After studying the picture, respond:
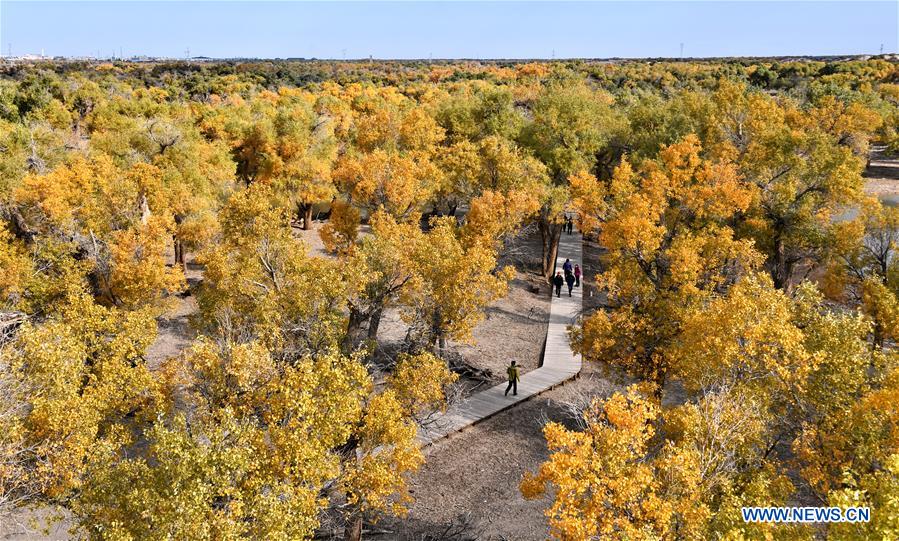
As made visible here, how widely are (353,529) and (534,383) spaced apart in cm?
1045

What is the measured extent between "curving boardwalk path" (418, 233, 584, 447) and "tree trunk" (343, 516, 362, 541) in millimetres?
4093

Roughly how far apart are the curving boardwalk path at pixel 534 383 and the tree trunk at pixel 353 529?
4093 millimetres

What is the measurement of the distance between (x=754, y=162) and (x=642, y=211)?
12.2 meters

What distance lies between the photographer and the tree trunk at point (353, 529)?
539 inches

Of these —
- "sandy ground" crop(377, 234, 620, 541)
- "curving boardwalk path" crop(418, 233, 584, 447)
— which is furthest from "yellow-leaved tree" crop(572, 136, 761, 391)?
"curving boardwalk path" crop(418, 233, 584, 447)

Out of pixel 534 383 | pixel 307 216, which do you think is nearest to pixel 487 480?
pixel 534 383

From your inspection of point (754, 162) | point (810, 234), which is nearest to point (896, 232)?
point (810, 234)

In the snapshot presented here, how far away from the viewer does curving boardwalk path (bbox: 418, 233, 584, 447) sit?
63.8 feet

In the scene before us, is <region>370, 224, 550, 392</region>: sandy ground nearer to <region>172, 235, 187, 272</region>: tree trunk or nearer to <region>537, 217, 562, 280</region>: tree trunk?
<region>537, 217, 562, 280</region>: tree trunk

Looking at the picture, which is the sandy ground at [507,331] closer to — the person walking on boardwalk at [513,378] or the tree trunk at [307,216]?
the person walking on boardwalk at [513,378]

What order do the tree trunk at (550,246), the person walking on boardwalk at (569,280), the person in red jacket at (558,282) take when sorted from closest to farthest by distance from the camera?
1. the person in red jacket at (558,282)
2. the person walking on boardwalk at (569,280)
3. the tree trunk at (550,246)

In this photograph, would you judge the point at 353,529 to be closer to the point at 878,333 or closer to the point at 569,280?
the point at 878,333

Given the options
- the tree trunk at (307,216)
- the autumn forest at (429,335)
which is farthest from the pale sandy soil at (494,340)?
the tree trunk at (307,216)

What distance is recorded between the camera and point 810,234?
988 inches
